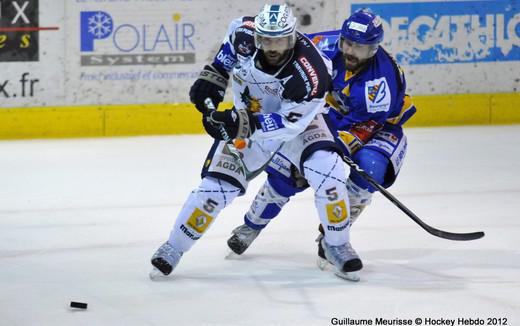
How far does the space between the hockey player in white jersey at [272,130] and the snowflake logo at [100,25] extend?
357 centimetres

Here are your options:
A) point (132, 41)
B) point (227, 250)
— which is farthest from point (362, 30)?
point (132, 41)

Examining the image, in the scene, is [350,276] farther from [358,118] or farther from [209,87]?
[209,87]

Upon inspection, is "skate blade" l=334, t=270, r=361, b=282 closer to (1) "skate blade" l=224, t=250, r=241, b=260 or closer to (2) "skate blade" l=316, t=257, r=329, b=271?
(2) "skate blade" l=316, t=257, r=329, b=271

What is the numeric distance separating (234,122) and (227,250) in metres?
0.80

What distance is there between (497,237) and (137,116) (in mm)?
3582

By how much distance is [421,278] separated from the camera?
12.3 feet

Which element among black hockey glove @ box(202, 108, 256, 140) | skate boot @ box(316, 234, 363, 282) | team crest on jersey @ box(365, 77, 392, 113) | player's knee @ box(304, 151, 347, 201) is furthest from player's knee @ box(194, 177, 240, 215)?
team crest on jersey @ box(365, 77, 392, 113)

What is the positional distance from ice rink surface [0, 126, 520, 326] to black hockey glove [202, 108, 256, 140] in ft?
1.72

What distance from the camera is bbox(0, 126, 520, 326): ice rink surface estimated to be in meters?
3.31

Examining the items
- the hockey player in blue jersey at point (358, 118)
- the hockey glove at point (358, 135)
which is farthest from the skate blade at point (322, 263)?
the hockey glove at point (358, 135)

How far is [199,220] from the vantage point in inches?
145

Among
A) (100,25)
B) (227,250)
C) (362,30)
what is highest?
(362,30)

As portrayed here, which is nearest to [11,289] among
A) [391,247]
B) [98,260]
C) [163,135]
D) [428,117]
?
[98,260]

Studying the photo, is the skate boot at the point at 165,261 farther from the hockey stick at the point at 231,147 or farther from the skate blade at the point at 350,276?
the skate blade at the point at 350,276
